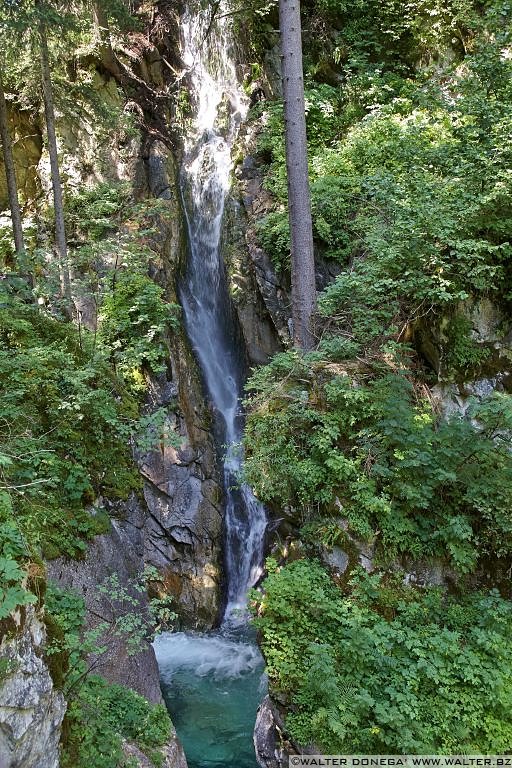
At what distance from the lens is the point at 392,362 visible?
575 centimetres

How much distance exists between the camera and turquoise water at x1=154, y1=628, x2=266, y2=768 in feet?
19.7

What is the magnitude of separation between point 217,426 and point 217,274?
3459 mm

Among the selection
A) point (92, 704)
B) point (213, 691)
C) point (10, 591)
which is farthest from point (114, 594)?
point (213, 691)

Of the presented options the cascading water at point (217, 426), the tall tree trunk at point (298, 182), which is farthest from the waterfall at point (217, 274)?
the tall tree trunk at point (298, 182)

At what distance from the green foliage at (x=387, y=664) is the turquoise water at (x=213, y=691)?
2566 mm

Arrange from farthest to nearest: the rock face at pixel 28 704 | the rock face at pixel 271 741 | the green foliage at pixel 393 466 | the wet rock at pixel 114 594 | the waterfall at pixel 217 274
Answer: the waterfall at pixel 217 274 < the wet rock at pixel 114 594 < the green foliage at pixel 393 466 < the rock face at pixel 271 741 < the rock face at pixel 28 704

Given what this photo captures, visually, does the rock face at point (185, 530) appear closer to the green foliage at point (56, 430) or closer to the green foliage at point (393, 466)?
the green foliage at point (56, 430)

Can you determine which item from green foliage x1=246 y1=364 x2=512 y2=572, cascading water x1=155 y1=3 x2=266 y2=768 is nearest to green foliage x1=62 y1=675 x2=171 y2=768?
cascading water x1=155 y1=3 x2=266 y2=768

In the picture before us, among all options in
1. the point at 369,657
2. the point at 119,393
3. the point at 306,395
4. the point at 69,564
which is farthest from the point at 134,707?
the point at 119,393

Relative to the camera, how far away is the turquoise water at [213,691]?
19.7ft

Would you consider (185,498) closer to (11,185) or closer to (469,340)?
(469,340)

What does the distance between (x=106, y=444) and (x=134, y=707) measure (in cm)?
312

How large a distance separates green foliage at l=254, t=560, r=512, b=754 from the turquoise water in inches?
101

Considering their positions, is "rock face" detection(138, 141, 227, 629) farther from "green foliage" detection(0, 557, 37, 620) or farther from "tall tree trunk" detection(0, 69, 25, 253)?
"green foliage" detection(0, 557, 37, 620)
